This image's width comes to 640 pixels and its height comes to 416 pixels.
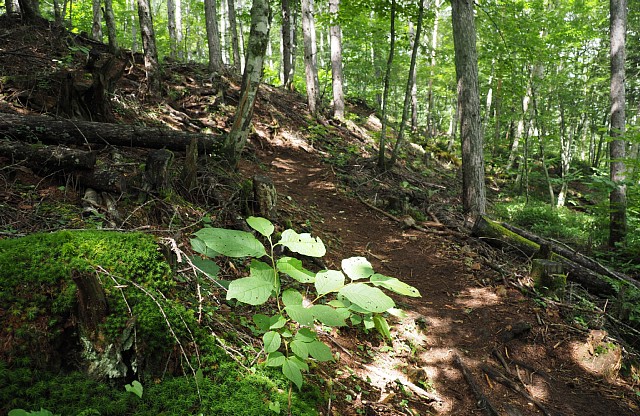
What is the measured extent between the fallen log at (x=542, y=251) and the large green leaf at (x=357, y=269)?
5.39 m

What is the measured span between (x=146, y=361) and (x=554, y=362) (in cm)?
427

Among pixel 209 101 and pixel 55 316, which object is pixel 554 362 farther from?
pixel 209 101

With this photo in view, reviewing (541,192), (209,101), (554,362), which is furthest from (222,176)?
(541,192)

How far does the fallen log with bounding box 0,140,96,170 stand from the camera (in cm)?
380

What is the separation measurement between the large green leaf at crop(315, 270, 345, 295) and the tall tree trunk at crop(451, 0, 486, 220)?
7.02 m

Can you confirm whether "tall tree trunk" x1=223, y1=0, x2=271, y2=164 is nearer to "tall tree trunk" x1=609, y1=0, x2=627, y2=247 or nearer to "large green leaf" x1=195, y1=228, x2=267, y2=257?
"large green leaf" x1=195, y1=228, x2=267, y2=257

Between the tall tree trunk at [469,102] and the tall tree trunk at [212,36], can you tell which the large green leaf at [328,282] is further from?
the tall tree trunk at [212,36]

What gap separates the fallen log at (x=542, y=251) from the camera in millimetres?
5379

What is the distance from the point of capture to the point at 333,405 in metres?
2.21

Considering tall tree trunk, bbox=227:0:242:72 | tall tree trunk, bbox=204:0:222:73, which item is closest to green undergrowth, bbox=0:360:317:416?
tall tree trunk, bbox=204:0:222:73

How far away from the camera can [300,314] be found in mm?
1313

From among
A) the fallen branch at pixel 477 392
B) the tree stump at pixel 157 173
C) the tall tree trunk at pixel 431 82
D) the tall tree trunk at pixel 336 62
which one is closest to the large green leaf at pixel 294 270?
the fallen branch at pixel 477 392

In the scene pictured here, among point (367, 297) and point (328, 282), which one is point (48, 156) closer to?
point (328, 282)

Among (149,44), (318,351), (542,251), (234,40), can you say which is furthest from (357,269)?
(234,40)
